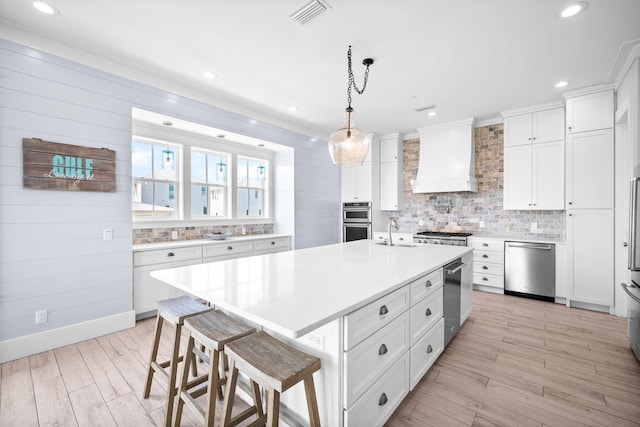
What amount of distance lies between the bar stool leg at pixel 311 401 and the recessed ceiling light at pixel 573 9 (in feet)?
10.1

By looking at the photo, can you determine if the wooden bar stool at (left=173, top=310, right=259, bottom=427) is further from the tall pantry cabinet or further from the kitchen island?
the tall pantry cabinet

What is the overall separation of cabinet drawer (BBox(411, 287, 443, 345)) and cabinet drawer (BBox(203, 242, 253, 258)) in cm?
286

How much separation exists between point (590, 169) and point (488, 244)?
1522mm

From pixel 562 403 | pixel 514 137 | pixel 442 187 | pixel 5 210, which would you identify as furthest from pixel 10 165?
pixel 514 137

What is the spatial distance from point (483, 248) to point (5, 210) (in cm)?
555

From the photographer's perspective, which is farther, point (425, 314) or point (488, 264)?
point (488, 264)

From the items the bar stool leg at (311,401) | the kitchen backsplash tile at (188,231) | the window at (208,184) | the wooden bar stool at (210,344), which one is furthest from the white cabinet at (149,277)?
the bar stool leg at (311,401)

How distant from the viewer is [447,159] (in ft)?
16.3

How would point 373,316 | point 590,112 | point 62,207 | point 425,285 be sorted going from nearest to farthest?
point 373,316 → point 425,285 → point 62,207 → point 590,112

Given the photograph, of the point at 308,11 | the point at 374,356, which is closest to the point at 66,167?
the point at 308,11

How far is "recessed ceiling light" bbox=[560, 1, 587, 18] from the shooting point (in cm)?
212

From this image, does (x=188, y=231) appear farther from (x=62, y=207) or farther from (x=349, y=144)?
(x=349, y=144)

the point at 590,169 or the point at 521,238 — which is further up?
the point at 590,169

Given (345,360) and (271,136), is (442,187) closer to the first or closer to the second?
(271,136)
